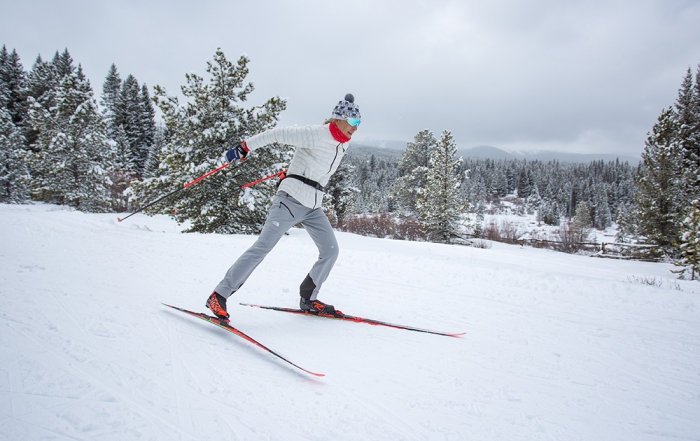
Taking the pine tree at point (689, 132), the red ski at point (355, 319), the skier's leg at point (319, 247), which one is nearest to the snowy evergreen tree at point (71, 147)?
the red ski at point (355, 319)

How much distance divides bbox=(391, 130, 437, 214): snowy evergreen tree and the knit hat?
75.9 ft

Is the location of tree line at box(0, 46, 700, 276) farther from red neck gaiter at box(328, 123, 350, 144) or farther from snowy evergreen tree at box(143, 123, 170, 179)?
red neck gaiter at box(328, 123, 350, 144)

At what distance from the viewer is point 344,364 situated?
225 cm

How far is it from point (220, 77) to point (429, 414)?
13.9 metres

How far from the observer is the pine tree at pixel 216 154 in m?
11.6

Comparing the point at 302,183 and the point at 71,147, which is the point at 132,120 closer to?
the point at 71,147

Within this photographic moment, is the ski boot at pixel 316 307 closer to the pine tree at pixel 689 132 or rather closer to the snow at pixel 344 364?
the snow at pixel 344 364

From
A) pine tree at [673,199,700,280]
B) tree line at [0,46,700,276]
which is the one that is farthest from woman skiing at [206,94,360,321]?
pine tree at [673,199,700,280]

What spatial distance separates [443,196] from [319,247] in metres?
18.6

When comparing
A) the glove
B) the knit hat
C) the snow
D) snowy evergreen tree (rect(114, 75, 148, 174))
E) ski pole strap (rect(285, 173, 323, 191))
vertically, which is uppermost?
snowy evergreen tree (rect(114, 75, 148, 174))

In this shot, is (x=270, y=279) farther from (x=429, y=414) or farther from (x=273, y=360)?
(x=429, y=414)

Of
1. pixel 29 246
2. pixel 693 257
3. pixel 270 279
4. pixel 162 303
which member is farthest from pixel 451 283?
pixel 693 257

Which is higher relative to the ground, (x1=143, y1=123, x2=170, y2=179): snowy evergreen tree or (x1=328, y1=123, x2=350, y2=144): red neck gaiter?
(x1=143, y1=123, x2=170, y2=179): snowy evergreen tree

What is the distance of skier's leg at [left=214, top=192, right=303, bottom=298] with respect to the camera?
9.38 ft
